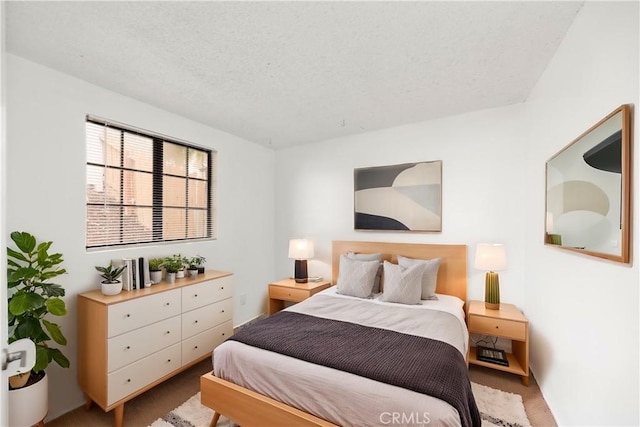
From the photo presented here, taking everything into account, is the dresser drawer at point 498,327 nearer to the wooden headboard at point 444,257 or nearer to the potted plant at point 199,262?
the wooden headboard at point 444,257

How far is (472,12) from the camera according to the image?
4.98 feet

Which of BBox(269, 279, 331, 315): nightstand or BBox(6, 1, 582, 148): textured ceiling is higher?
BBox(6, 1, 582, 148): textured ceiling

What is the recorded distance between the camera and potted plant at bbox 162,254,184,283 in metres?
2.55

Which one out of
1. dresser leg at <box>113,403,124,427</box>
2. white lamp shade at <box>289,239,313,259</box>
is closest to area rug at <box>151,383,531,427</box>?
dresser leg at <box>113,403,124,427</box>

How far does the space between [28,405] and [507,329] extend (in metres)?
3.39

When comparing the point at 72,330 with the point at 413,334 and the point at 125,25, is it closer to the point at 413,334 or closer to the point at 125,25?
the point at 125,25

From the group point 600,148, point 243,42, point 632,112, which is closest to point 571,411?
point 600,148

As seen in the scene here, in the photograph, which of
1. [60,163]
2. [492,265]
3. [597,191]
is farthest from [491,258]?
[60,163]

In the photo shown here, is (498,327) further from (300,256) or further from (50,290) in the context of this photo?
(50,290)

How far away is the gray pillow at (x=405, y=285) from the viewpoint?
2.62 meters

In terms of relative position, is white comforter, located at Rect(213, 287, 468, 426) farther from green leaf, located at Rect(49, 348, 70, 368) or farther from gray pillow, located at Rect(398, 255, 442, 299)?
green leaf, located at Rect(49, 348, 70, 368)

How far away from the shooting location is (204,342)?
2.64 metres

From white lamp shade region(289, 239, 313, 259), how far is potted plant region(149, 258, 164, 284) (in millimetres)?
1500

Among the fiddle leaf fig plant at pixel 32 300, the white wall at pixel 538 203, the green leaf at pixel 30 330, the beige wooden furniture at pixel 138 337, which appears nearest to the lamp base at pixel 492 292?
the white wall at pixel 538 203
